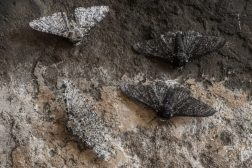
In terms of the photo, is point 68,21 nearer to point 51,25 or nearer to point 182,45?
point 51,25

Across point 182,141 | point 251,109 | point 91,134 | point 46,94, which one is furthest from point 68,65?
point 251,109

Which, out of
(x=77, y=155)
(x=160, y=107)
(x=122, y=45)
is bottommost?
(x=77, y=155)

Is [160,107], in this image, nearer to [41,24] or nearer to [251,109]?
[251,109]

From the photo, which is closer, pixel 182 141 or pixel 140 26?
pixel 182 141

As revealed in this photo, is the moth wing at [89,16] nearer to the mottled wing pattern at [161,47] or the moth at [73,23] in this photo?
the moth at [73,23]

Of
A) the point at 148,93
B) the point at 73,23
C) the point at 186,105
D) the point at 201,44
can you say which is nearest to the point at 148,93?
the point at 148,93

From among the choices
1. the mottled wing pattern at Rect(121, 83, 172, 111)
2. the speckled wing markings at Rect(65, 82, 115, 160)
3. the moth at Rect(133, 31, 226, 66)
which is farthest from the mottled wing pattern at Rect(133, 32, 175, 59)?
the speckled wing markings at Rect(65, 82, 115, 160)

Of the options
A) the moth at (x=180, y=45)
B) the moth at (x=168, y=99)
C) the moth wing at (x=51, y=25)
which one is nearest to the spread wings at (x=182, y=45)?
the moth at (x=180, y=45)
